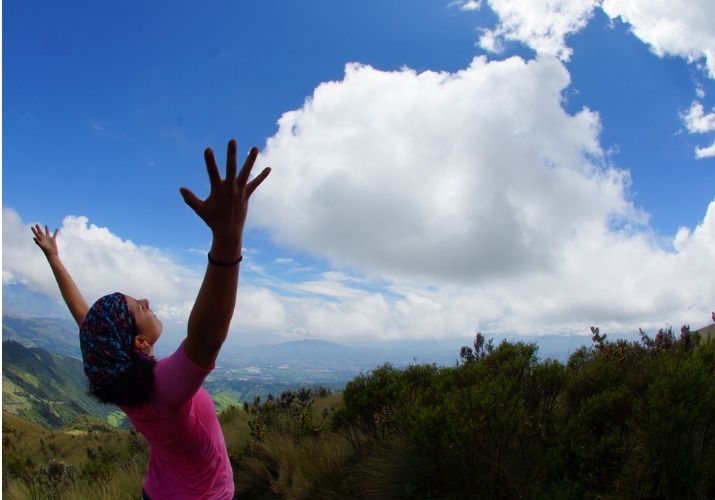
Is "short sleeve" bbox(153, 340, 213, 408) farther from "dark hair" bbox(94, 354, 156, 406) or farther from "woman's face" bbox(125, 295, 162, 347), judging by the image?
"woman's face" bbox(125, 295, 162, 347)

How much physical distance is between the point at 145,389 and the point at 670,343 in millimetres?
8352

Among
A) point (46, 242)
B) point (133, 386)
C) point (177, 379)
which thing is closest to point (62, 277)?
point (46, 242)

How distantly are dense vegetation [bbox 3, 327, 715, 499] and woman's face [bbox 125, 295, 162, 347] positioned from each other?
355 centimetres

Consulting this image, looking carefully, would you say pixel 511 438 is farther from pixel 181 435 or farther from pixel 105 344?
pixel 105 344

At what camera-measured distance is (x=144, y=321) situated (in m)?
2.09

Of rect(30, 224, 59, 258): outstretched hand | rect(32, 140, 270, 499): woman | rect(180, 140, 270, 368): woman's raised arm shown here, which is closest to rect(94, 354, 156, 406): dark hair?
rect(32, 140, 270, 499): woman

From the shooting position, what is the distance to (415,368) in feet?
29.7

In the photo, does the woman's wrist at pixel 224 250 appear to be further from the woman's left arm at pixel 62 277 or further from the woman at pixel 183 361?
the woman's left arm at pixel 62 277

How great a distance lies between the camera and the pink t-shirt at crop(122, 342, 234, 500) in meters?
1.75

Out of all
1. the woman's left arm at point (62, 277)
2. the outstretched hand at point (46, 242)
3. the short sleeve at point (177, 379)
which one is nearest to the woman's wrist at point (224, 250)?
the short sleeve at point (177, 379)

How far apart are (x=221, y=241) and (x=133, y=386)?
853mm

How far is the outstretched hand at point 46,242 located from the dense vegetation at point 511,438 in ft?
12.7

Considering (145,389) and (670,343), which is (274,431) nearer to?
(670,343)

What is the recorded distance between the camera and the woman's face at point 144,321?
2064 millimetres
